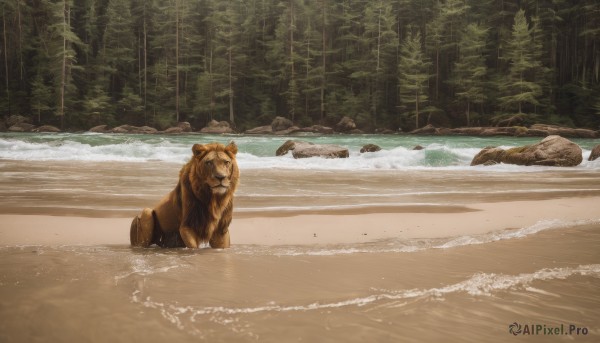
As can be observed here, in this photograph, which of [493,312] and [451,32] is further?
[451,32]

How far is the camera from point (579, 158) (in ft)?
51.5

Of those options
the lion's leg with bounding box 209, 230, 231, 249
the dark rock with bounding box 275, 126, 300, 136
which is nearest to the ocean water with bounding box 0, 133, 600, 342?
the lion's leg with bounding box 209, 230, 231, 249

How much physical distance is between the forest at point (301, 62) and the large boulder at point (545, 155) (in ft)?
91.6

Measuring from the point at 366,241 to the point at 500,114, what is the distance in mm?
43266

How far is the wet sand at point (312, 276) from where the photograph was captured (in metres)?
2.18

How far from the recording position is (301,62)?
52.8 meters

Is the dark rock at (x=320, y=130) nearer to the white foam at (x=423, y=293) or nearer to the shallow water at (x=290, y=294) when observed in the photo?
the shallow water at (x=290, y=294)

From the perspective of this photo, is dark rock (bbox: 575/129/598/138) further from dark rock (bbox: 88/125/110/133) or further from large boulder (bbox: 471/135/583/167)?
dark rock (bbox: 88/125/110/133)

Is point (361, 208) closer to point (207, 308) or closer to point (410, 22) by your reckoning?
point (207, 308)

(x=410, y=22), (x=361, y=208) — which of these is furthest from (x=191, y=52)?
(x=361, y=208)

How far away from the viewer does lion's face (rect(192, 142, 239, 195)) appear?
3.70m

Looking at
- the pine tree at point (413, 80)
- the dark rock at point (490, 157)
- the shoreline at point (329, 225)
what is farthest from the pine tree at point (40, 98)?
the shoreline at point (329, 225)


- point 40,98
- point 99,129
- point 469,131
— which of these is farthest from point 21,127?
point 469,131

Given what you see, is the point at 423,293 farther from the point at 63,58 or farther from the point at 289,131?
the point at 63,58
